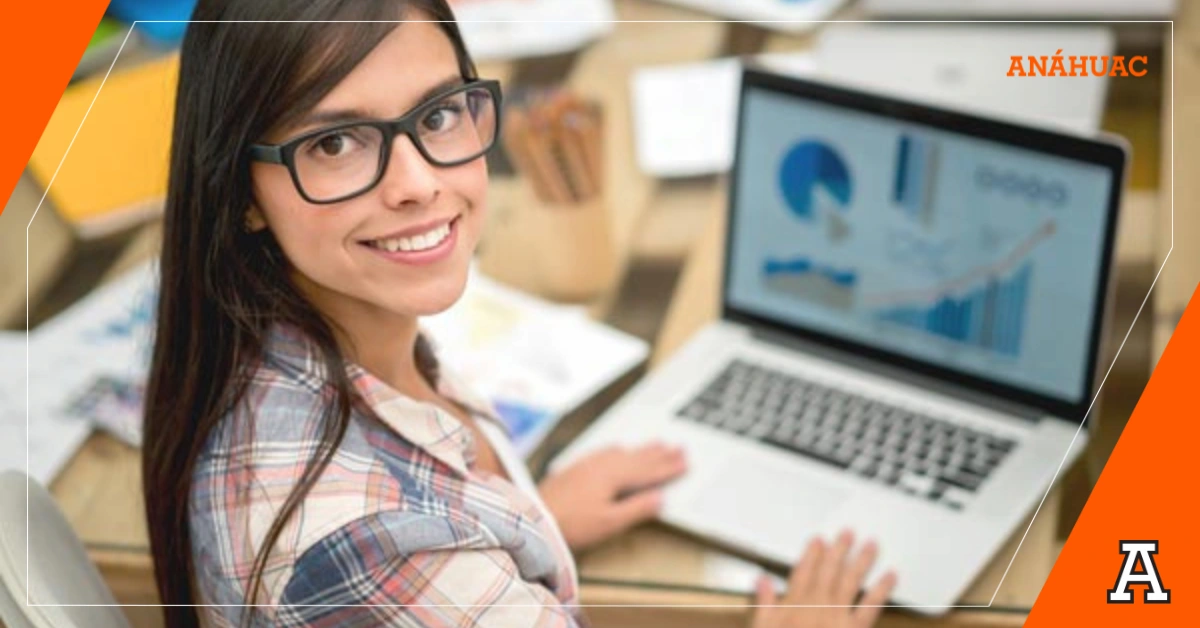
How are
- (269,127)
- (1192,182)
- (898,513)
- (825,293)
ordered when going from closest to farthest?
1. (269,127)
2. (898,513)
3. (825,293)
4. (1192,182)

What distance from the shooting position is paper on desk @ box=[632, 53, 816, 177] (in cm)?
176

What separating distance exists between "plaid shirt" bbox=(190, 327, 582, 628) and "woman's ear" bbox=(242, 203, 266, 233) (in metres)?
0.07

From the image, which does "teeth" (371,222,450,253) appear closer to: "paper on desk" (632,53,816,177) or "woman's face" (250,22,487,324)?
"woman's face" (250,22,487,324)

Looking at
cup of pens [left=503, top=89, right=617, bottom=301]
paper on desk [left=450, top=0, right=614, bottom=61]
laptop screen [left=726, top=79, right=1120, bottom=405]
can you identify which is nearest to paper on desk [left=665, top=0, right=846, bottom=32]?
paper on desk [left=450, top=0, right=614, bottom=61]

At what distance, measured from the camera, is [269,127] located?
3.13 ft

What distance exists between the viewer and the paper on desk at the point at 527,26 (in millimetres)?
1929

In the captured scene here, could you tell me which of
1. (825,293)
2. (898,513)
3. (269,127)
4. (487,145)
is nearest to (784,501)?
(898,513)

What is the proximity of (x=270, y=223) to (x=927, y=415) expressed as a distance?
24.7 inches

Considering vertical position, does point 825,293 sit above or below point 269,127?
below

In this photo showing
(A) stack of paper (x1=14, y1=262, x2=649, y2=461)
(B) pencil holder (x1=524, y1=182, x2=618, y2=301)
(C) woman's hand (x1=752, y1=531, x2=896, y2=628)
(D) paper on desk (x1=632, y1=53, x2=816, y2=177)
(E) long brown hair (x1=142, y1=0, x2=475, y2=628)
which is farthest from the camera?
(D) paper on desk (x1=632, y1=53, x2=816, y2=177)

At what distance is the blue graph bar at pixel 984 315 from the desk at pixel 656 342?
0.45 ft

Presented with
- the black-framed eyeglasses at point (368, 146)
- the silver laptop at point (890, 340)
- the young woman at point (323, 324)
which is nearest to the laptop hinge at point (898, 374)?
the silver laptop at point (890, 340)

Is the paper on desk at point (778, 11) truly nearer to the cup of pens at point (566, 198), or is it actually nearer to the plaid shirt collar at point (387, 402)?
the cup of pens at point (566, 198)

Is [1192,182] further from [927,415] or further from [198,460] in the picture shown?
[198,460]
